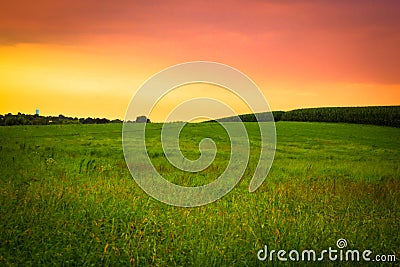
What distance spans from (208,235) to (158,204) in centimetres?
292

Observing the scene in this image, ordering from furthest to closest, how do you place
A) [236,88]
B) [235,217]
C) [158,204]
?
[236,88]
[158,204]
[235,217]

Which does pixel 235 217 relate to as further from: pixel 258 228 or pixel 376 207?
pixel 376 207

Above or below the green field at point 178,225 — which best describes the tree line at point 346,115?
above

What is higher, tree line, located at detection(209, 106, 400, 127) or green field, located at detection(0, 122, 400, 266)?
tree line, located at detection(209, 106, 400, 127)

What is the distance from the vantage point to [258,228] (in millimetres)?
8797

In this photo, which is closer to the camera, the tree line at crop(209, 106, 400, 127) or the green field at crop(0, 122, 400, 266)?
the green field at crop(0, 122, 400, 266)

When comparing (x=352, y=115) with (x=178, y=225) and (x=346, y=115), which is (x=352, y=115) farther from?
(x=178, y=225)

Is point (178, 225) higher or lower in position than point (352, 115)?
lower

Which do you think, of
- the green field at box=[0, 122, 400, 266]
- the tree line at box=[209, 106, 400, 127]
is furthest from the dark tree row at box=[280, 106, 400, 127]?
the green field at box=[0, 122, 400, 266]

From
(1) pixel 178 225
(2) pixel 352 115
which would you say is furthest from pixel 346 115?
(1) pixel 178 225

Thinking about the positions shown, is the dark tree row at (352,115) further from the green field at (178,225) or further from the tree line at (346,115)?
the green field at (178,225)

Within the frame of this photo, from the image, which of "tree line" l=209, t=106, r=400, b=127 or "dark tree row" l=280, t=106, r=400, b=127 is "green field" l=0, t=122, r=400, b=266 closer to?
"tree line" l=209, t=106, r=400, b=127

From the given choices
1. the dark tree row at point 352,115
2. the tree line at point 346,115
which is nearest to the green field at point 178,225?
the tree line at point 346,115

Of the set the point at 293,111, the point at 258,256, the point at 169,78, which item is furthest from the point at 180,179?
the point at 293,111
